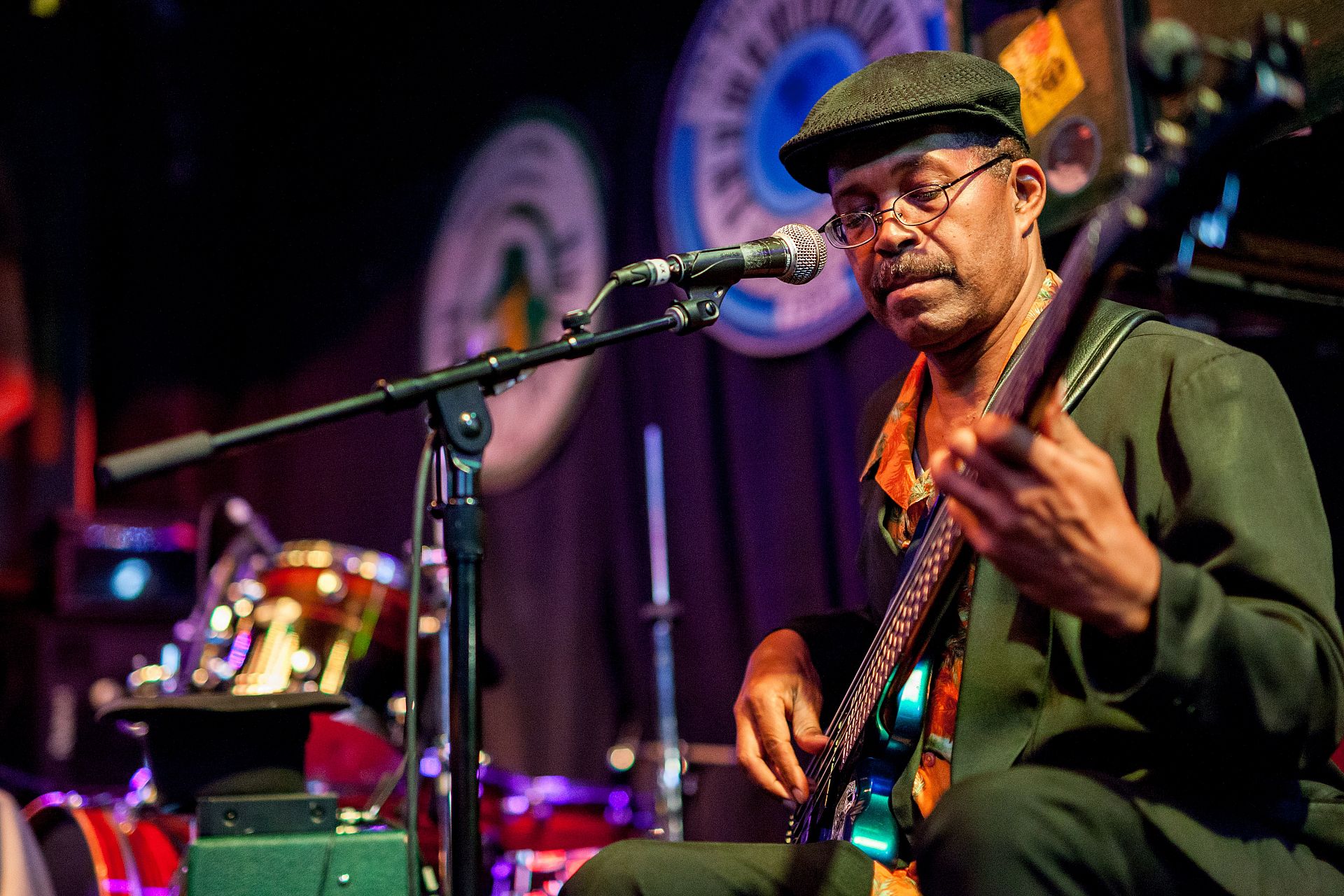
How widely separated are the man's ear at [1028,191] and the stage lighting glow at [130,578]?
16.4ft

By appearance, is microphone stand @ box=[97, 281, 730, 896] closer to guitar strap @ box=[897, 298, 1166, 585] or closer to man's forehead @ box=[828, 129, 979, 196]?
man's forehead @ box=[828, 129, 979, 196]

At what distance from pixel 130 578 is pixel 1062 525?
216 inches

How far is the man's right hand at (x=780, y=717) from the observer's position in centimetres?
191

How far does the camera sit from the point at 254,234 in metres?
7.34

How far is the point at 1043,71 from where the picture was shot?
7.95 ft

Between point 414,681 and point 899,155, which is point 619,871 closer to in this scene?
point 414,681

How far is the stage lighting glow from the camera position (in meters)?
5.75

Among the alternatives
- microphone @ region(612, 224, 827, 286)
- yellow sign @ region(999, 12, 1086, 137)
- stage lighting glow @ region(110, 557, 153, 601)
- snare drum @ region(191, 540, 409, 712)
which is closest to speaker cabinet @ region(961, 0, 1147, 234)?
yellow sign @ region(999, 12, 1086, 137)

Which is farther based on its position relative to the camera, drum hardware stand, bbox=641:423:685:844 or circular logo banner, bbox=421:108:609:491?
circular logo banner, bbox=421:108:609:491

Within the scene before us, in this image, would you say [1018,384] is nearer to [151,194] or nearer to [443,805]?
[443,805]

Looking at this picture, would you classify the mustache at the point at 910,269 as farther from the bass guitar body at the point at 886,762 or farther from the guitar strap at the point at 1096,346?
the bass guitar body at the point at 886,762

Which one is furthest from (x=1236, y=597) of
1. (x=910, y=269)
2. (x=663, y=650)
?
(x=663, y=650)

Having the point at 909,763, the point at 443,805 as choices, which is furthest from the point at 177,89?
the point at 909,763

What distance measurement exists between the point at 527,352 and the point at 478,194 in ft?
13.5
